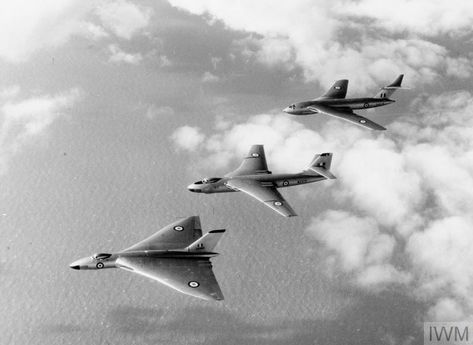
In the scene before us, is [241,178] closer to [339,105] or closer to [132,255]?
[132,255]

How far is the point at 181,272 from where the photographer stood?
150 ft

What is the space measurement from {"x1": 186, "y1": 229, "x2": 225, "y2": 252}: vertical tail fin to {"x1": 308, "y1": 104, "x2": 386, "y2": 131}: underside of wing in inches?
1348

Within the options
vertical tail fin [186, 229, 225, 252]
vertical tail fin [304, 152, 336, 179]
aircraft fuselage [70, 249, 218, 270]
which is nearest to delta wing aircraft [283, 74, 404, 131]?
vertical tail fin [304, 152, 336, 179]

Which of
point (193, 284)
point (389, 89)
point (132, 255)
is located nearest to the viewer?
point (193, 284)

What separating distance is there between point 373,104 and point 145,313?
52938mm

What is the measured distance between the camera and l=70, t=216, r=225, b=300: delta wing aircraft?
4466cm

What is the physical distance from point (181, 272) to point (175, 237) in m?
5.60

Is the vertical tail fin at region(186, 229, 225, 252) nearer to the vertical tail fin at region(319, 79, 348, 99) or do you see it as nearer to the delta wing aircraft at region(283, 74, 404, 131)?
the delta wing aircraft at region(283, 74, 404, 131)

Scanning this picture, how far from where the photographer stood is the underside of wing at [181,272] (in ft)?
143

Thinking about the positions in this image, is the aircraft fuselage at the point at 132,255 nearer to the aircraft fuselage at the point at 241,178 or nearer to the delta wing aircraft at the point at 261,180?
the delta wing aircraft at the point at 261,180

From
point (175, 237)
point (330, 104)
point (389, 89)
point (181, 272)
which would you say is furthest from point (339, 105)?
point (181, 272)

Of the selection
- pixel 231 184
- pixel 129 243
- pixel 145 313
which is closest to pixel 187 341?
pixel 145 313

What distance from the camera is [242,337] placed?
79562mm

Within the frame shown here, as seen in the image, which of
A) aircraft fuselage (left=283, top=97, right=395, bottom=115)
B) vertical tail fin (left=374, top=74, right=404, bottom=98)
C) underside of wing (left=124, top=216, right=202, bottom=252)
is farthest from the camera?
vertical tail fin (left=374, top=74, right=404, bottom=98)
